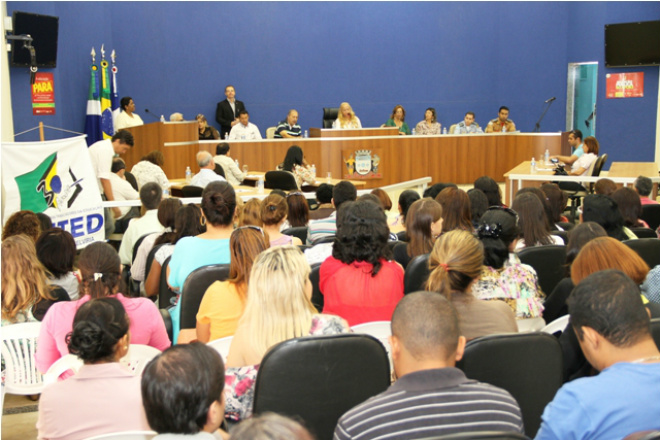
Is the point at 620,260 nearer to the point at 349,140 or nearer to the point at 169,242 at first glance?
the point at 169,242

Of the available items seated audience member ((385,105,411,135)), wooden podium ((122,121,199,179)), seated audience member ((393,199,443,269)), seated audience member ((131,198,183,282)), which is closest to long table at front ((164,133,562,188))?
wooden podium ((122,121,199,179))

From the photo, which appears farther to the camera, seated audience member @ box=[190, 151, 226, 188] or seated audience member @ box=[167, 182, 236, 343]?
seated audience member @ box=[190, 151, 226, 188]

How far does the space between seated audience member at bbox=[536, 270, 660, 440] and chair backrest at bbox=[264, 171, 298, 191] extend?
684 centimetres

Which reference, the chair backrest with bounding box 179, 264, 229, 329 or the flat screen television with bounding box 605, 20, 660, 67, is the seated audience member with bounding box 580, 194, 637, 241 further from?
the flat screen television with bounding box 605, 20, 660, 67

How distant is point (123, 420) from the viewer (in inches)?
83.3

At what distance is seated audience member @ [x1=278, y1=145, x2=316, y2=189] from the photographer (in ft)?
30.2

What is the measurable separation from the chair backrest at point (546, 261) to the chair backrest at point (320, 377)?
183cm

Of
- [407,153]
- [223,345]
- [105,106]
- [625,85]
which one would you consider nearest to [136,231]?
[223,345]

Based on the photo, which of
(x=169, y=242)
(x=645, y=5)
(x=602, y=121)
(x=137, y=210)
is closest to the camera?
(x=169, y=242)

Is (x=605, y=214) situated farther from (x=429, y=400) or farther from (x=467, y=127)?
(x=467, y=127)

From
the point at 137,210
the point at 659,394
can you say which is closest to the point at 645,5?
the point at 137,210

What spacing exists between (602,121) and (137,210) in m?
10.3

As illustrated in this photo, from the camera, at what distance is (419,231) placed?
4047mm

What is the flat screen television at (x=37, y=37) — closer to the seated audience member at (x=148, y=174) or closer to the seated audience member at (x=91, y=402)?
the seated audience member at (x=148, y=174)
